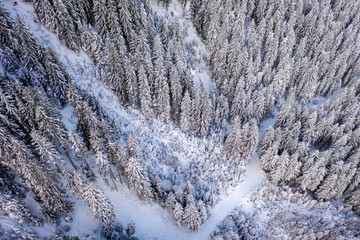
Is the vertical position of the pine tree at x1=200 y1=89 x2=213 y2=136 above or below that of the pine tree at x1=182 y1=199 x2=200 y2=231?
above

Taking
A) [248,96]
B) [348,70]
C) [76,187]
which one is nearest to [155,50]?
[248,96]

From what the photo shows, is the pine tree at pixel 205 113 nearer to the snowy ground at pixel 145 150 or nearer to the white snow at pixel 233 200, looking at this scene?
the snowy ground at pixel 145 150

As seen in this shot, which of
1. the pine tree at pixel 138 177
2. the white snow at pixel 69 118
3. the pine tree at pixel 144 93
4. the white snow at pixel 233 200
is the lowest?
the white snow at pixel 233 200

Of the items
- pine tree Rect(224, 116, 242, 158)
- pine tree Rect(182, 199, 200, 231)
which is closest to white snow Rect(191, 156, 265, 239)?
pine tree Rect(182, 199, 200, 231)

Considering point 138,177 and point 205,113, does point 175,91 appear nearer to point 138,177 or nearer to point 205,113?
point 205,113

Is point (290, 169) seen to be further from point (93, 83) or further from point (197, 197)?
point (93, 83)

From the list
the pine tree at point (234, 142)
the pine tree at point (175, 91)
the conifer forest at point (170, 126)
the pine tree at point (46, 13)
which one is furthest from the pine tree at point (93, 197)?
the pine tree at point (46, 13)

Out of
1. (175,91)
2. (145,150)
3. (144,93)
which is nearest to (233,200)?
(145,150)

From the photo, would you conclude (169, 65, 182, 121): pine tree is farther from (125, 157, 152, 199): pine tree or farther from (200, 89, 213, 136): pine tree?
(125, 157, 152, 199): pine tree
